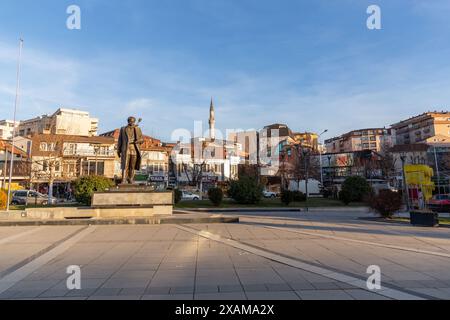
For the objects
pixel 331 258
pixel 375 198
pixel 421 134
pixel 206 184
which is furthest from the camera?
pixel 421 134

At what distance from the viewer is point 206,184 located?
6631cm

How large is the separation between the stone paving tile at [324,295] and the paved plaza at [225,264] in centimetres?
2

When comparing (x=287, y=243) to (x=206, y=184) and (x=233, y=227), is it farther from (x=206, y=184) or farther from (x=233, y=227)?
(x=206, y=184)

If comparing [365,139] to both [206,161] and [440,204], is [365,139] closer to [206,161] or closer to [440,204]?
[206,161]

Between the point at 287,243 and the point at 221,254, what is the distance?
7.75 feet

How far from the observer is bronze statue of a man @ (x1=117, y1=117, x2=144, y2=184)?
14.9 meters

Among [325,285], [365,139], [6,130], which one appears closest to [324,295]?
[325,285]

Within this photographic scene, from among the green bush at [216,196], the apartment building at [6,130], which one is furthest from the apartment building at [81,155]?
the apartment building at [6,130]

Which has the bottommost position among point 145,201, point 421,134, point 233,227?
point 233,227

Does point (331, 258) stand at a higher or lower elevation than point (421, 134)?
lower

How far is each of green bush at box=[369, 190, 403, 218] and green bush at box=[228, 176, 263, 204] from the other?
12.1 m

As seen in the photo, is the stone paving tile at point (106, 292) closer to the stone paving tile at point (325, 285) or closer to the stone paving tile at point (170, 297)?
the stone paving tile at point (170, 297)

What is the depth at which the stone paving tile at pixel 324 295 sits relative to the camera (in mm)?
4191
